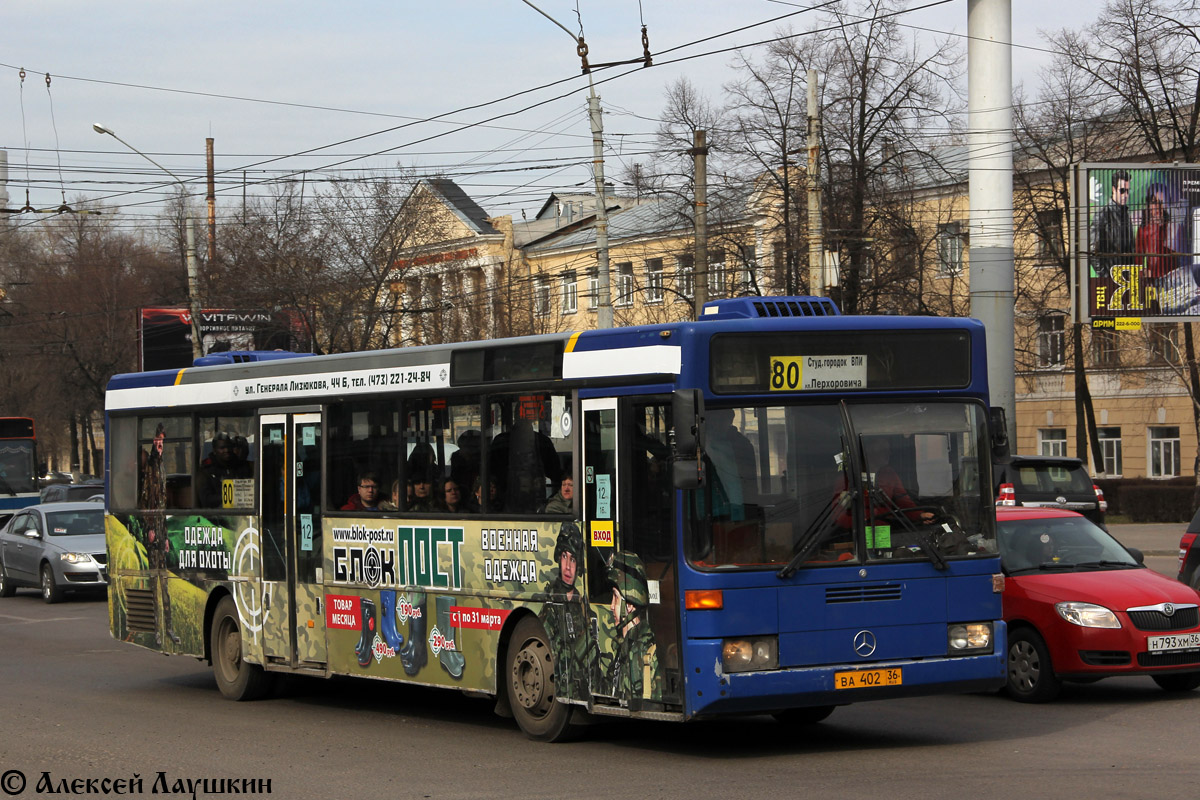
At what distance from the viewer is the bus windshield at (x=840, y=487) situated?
8719 millimetres

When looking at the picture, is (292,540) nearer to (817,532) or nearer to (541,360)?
(541,360)

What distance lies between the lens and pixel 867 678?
8.91 meters

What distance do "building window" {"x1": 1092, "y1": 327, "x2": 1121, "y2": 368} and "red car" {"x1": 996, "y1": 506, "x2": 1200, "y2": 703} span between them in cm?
3506

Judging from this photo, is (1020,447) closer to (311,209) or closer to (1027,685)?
(311,209)

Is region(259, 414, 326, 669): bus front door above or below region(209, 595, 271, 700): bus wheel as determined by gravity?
above

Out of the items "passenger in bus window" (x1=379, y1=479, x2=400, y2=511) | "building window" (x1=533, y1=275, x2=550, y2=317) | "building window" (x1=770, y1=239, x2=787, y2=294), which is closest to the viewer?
→ "passenger in bus window" (x1=379, y1=479, x2=400, y2=511)

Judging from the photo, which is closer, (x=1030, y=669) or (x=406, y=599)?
(x=406, y=599)

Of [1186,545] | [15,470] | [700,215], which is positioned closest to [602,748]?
[1186,545]

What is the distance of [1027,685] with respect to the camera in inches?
454

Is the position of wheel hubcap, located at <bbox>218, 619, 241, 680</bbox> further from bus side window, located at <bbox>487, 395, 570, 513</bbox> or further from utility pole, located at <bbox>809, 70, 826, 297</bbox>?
utility pole, located at <bbox>809, 70, 826, 297</bbox>

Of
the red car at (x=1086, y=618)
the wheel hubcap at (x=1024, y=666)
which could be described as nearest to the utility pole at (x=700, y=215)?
the red car at (x=1086, y=618)

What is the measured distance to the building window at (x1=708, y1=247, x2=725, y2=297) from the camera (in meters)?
38.0

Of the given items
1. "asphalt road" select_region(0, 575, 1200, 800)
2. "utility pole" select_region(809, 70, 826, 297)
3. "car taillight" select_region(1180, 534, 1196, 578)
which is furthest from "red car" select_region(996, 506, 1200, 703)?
"utility pole" select_region(809, 70, 826, 297)

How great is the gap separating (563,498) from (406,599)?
2034 millimetres
